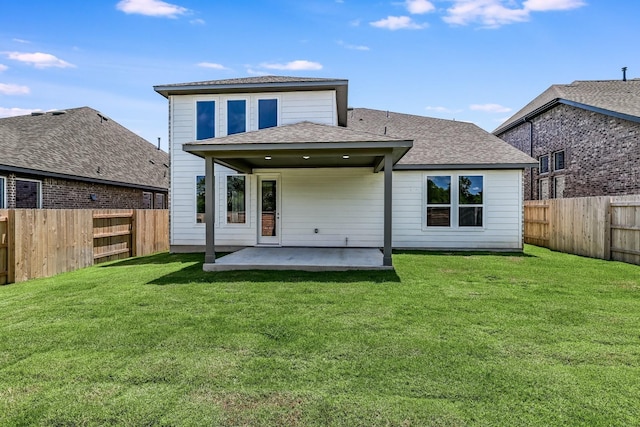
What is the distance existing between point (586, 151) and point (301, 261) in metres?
14.4

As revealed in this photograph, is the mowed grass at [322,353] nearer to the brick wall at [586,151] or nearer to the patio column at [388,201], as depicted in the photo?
the patio column at [388,201]

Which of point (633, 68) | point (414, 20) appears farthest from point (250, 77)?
point (633, 68)

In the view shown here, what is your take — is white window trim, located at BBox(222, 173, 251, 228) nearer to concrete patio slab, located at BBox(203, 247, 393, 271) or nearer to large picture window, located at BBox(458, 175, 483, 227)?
concrete patio slab, located at BBox(203, 247, 393, 271)

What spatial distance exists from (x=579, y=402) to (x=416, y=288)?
372 centimetres

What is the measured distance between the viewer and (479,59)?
12719mm

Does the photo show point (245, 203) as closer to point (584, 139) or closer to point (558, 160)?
point (584, 139)

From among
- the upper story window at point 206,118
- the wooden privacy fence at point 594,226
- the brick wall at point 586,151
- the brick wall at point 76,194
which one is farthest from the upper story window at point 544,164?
the brick wall at point 76,194

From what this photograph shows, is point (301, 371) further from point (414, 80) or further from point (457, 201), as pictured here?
point (414, 80)

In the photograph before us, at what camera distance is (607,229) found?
9891mm

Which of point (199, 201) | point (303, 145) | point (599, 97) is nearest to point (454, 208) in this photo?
point (303, 145)

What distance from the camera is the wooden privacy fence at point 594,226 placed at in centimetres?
927

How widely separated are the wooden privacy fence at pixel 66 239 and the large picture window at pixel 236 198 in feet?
9.68

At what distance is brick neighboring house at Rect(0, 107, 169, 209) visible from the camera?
11.4m

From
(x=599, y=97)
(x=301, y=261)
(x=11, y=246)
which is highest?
(x=599, y=97)
